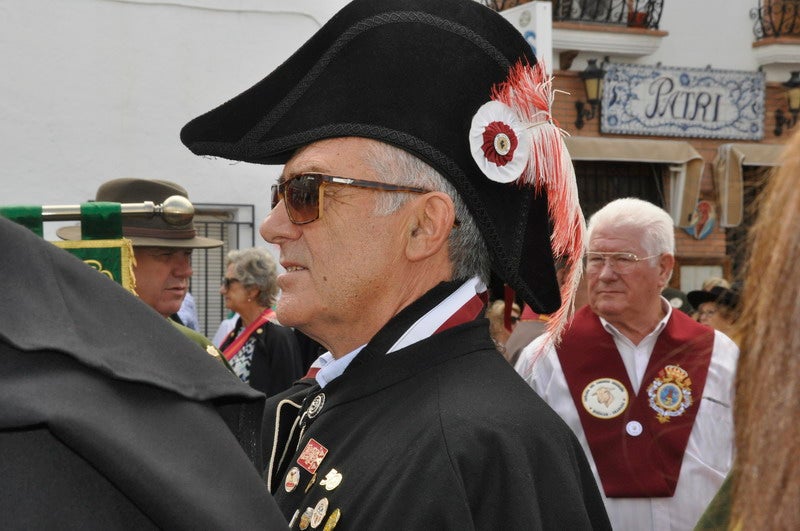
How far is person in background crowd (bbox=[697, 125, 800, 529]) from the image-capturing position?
0.98 m

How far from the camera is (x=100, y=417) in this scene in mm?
1214

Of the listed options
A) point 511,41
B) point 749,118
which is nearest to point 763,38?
point 749,118

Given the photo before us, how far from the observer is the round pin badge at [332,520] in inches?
72.2

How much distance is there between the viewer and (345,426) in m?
2.02

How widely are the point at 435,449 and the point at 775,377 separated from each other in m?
0.89

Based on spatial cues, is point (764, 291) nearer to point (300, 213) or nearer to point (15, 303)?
point (15, 303)

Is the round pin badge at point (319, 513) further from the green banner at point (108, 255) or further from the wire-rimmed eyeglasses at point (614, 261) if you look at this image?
the wire-rimmed eyeglasses at point (614, 261)

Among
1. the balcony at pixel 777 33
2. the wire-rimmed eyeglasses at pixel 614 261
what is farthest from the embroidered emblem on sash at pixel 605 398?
the balcony at pixel 777 33

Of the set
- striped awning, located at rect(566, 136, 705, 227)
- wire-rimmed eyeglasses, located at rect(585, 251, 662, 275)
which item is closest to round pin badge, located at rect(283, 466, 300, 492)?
wire-rimmed eyeglasses, located at rect(585, 251, 662, 275)

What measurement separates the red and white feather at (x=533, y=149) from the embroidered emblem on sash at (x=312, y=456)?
0.64 metres

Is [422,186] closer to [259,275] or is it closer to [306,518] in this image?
[306,518]

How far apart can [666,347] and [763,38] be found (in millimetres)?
10673

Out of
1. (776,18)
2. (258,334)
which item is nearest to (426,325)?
(258,334)

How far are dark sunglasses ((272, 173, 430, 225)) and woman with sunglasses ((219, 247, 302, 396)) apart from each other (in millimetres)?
4168
